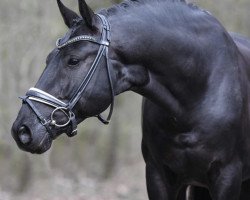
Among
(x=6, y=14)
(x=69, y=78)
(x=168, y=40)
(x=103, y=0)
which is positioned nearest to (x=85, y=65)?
(x=69, y=78)

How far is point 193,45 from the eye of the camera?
12.5 feet

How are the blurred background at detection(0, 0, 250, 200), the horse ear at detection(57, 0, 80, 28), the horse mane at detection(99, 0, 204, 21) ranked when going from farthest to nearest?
the blurred background at detection(0, 0, 250, 200) < the horse mane at detection(99, 0, 204, 21) < the horse ear at detection(57, 0, 80, 28)

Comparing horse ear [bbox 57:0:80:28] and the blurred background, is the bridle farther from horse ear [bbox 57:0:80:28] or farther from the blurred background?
the blurred background

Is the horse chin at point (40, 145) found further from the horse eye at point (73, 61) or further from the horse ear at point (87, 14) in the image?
the horse ear at point (87, 14)

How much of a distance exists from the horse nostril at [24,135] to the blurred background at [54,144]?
3.61 metres

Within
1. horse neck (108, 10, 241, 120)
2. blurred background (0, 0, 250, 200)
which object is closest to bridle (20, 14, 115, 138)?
horse neck (108, 10, 241, 120)

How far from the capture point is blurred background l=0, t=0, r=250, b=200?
698 centimetres

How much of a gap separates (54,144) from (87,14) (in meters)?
4.05

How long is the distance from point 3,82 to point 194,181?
339 cm

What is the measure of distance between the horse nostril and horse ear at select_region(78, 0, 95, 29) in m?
0.60

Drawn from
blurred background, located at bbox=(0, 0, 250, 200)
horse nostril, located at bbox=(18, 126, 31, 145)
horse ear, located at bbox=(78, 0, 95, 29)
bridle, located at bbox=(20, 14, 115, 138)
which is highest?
horse ear, located at bbox=(78, 0, 95, 29)

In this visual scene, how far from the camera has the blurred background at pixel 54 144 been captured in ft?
22.9

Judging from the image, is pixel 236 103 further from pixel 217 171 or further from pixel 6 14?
pixel 6 14

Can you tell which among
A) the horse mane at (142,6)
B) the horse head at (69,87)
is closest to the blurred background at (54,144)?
the horse mane at (142,6)
